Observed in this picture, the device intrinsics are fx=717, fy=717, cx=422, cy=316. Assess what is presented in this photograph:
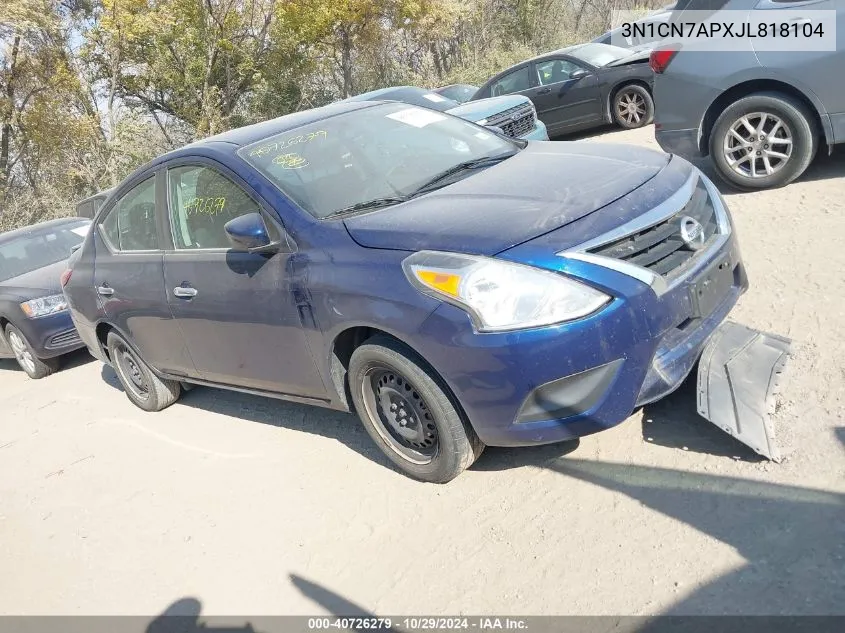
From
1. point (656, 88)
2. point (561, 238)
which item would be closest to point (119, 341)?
point (561, 238)

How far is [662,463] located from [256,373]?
7.21 ft

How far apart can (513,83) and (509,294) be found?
9.98 m

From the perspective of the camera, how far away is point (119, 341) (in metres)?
5.43

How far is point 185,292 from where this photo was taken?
4.19 meters

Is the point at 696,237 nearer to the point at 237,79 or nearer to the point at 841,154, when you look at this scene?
the point at 841,154

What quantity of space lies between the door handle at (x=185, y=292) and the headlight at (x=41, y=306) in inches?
165

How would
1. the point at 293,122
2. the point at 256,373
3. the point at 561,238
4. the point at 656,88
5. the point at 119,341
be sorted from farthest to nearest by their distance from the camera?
the point at 656,88 → the point at 119,341 → the point at 293,122 → the point at 256,373 → the point at 561,238

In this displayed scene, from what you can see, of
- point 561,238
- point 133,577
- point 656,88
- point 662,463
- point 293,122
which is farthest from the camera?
point 656,88

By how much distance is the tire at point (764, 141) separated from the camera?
5447 millimetres

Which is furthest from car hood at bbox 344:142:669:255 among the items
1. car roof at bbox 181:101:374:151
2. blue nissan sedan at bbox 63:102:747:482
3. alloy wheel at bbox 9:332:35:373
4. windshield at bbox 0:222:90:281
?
windshield at bbox 0:222:90:281

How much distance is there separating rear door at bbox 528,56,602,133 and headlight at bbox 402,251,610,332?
900cm

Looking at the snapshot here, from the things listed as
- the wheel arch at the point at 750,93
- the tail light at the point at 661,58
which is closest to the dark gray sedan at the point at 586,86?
the tail light at the point at 661,58

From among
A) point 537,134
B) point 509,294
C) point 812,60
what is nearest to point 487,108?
point 537,134

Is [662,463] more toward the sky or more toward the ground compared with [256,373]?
more toward the ground
